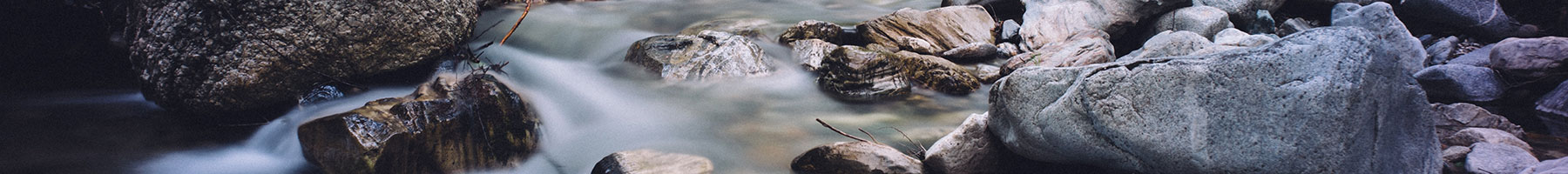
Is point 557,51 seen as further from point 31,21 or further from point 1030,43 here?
point 1030,43

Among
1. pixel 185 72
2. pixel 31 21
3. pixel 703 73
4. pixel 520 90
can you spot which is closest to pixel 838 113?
pixel 703 73

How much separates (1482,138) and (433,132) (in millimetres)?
5066

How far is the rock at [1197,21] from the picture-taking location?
21.1ft

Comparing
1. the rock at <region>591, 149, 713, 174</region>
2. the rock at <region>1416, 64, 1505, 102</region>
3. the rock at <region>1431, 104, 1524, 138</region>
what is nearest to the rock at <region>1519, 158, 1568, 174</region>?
the rock at <region>1431, 104, 1524, 138</region>

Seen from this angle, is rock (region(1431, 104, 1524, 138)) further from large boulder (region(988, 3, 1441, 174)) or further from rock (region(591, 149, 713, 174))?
rock (region(591, 149, 713, 174))

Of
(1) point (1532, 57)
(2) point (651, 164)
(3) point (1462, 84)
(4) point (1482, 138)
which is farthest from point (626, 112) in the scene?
(1) point (1532, 57)

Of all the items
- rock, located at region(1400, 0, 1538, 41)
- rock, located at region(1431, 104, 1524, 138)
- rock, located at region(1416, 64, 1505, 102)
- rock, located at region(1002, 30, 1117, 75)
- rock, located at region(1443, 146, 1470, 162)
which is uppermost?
rock, located at region(1443, 146, 1470, 162)

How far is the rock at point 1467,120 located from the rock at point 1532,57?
3.38 ft

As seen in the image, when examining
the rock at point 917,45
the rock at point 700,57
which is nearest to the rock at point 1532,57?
the rock at point 917,45

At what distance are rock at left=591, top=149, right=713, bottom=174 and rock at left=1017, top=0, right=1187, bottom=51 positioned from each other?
375 cm

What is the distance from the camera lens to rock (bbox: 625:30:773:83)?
524 cm

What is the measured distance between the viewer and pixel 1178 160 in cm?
249

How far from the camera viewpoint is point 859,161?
3.27 meters

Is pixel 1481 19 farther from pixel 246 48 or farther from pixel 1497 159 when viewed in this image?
pixel 246 48
